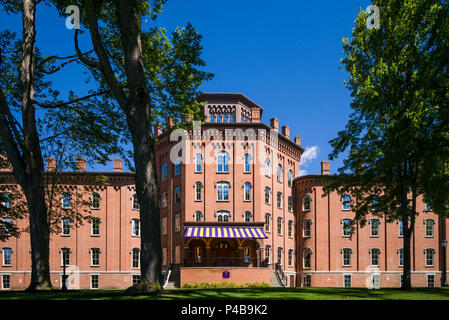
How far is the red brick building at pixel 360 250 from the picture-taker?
4462 centimetres

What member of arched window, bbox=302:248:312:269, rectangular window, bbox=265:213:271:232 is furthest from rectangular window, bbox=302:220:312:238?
rectangular window, bbox=265:213:271:232

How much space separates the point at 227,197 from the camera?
4094cm

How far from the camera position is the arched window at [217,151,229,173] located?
4150 cm

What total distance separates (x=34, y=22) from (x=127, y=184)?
3183cm

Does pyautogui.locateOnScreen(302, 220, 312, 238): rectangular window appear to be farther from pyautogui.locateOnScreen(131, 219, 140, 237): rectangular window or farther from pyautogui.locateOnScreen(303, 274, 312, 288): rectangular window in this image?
pyautogui.locateOnScreen(131, 219, 140, 237): rectangular window

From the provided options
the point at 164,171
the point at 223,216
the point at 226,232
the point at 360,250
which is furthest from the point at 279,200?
the point at 164,171

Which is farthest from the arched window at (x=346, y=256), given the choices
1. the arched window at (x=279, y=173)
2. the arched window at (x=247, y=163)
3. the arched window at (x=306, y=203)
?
the arched window at (x=247, y=163)

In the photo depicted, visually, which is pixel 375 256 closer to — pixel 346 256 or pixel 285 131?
pixel 346 256

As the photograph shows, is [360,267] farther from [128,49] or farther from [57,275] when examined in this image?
[128,49]

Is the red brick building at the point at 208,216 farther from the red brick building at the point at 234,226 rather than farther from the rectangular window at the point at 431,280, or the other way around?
the rectangular window at the point at 431,280

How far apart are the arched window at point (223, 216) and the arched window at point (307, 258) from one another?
10.3 meters

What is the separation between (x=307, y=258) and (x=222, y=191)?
39.1 ft

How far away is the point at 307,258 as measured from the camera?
45.8 m
